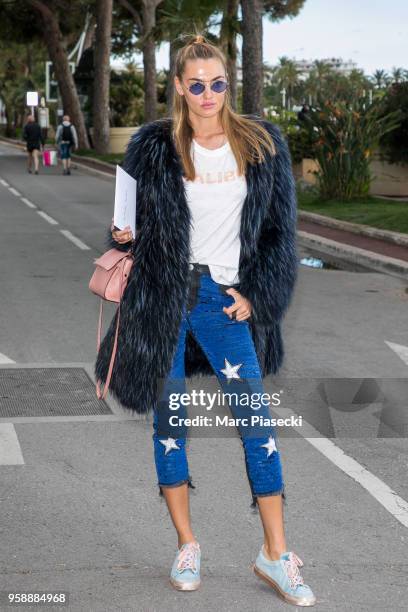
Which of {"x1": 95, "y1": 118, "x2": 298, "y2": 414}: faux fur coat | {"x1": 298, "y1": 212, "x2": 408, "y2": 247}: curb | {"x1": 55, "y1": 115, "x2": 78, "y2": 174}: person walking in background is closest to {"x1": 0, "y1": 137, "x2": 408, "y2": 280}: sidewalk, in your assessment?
{"x1": 298, "y1": 212, "x2": 408, "y2": 247}: curb

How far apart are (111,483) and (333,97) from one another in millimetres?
18761

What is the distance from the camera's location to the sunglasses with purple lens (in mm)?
4148

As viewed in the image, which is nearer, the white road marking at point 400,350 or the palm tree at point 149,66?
the white road marking at point 400,350

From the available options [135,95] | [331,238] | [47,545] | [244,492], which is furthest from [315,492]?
[135,95]

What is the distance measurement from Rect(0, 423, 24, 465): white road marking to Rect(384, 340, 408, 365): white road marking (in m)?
3.46

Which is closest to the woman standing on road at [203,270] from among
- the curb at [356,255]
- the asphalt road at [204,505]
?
the asphalt road at [204,505]

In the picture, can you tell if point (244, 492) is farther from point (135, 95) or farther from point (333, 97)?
point (135, 95)

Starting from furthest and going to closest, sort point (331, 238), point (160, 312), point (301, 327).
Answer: point (331, 238), point (301, 327), point (160, 312)

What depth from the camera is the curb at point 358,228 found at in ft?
56.1

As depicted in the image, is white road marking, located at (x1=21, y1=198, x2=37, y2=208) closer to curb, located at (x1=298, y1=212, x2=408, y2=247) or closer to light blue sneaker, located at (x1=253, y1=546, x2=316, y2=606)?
curb, located at (x1=298, y1=212, x2=408, y2=247)

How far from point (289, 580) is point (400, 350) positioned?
17.5 ft

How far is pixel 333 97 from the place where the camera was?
2341cm

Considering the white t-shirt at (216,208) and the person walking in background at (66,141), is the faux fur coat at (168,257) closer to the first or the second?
the white t-shirt at (216,208)

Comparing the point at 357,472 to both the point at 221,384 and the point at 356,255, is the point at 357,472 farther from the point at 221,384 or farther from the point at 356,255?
the point at 356,255
